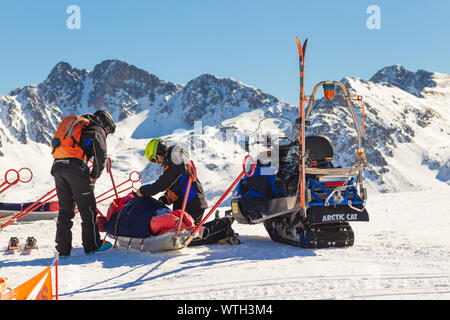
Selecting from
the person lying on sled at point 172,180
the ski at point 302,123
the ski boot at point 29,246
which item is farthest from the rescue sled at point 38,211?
the ski at point 302,123

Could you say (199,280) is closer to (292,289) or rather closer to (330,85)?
(292,289)

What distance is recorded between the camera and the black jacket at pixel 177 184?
568 cm

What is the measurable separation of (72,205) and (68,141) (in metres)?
0.84

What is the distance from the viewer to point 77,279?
158 inches

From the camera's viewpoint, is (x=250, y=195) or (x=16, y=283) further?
(x=250, y=195)

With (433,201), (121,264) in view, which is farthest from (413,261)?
(433,201)

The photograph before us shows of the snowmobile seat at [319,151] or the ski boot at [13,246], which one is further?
the snowmobile seat at [319,151]

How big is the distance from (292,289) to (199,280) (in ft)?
3.00

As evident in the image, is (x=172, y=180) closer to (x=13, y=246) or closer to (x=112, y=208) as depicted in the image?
(x=112, y=208)

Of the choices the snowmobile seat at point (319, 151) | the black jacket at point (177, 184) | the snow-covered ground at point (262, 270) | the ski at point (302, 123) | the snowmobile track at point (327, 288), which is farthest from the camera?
the snowmobile seat at point (319, 151)

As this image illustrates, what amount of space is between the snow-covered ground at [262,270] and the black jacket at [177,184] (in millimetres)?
662

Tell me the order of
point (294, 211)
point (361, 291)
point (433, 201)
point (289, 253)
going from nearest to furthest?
point (361, 291) → point (289, 253) → point (294, 211) → point (433, 201)

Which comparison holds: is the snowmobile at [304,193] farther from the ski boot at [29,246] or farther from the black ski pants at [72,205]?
the ski boot at [29,246]

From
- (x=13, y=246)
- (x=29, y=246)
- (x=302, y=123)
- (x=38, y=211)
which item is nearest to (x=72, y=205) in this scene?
(x=29, y=246)
